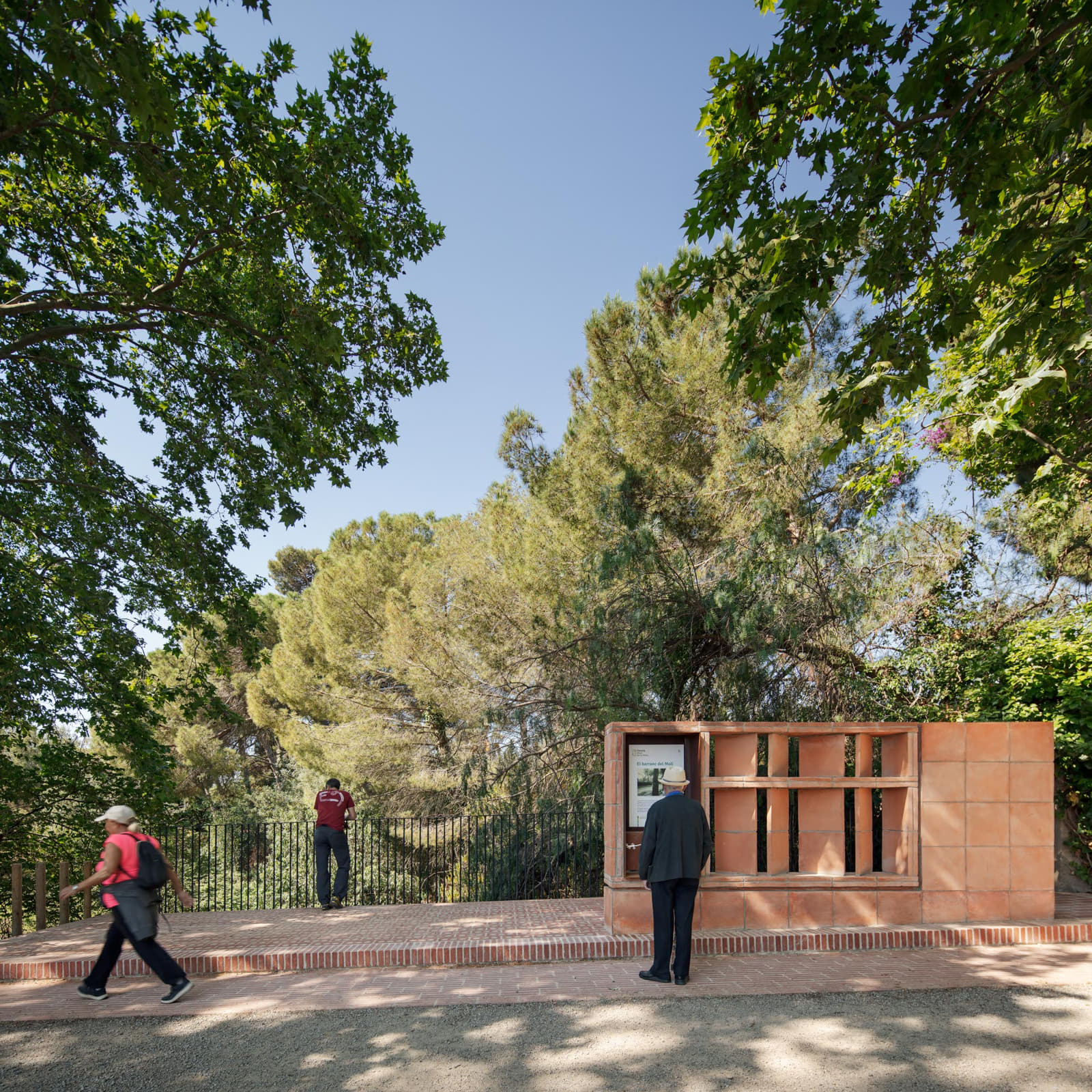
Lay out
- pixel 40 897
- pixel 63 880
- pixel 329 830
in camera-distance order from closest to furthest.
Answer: pixel 40 897 < pixel 63 880 < pixel 329 830

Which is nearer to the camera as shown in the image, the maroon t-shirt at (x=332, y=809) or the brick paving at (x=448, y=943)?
the brick paving at (x=448, y=943)

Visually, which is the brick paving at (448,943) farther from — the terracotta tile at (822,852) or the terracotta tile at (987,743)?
the terracotta tile at (987,743)

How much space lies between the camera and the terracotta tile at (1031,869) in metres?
7.96

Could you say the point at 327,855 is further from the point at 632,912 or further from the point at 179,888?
the point at 632,912

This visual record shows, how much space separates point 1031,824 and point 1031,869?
1.42ft

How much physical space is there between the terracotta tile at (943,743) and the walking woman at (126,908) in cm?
693

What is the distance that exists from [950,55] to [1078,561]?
9.94 m

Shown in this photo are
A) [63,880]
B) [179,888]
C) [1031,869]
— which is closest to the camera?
[179,888]

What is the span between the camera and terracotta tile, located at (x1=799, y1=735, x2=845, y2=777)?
807 centimetres

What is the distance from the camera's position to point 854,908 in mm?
7762

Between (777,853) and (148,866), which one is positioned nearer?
(148,866)

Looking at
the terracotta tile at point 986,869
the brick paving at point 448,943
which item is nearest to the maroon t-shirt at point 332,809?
the brick paving at point 448,943

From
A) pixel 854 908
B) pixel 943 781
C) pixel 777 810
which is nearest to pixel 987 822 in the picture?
pixel 943 781

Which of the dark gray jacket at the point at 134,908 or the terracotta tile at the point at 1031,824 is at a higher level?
the terracotta tile at the point at 1031,824
